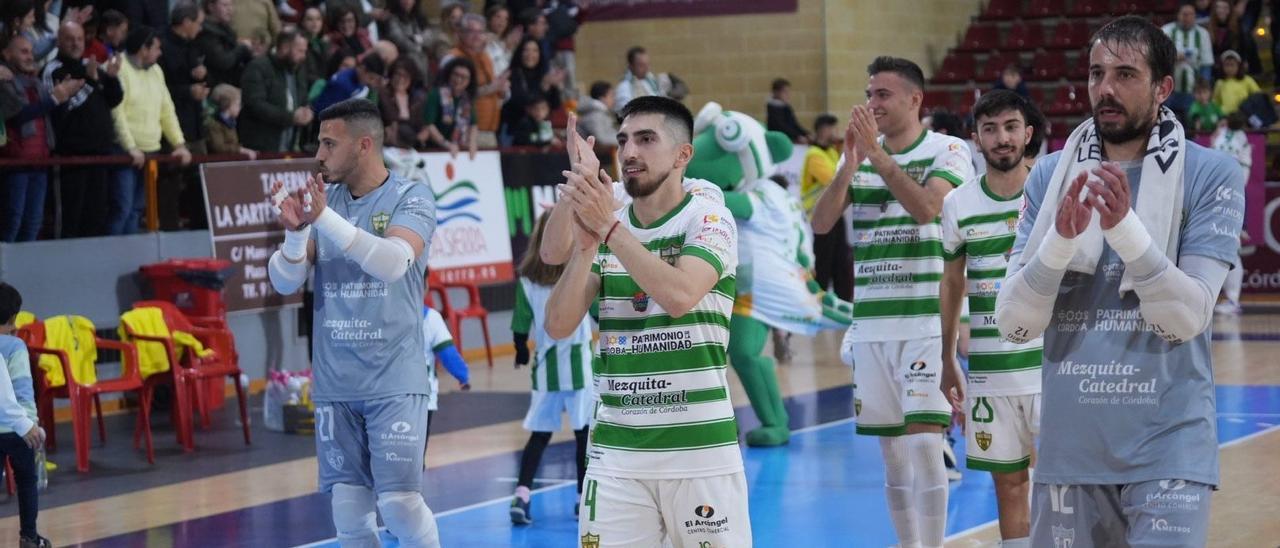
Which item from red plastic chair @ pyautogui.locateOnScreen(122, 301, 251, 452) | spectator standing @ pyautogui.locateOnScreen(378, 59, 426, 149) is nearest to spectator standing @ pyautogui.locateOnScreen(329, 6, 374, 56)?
spectator standing @ pyautogui.locateOnScreen(378, 59, 426, 149)

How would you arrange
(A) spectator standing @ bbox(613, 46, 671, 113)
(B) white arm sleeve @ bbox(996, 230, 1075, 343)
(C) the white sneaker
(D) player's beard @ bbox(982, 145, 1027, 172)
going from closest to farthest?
(B) white arm sleeve @ bbox(996, 230, 1075, 343) → (D) player's beard @ bbox(982, 145, 1027, 172) → (C) the white sneaker → (A) spectator standing @ bbox(613, 46, 671, 113)

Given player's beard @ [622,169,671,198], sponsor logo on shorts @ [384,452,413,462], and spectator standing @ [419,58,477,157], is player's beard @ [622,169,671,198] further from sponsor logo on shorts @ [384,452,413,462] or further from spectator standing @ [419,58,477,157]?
spectator standing @ [419,58,477,157]

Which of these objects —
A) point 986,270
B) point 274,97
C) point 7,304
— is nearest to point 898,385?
point 986,270

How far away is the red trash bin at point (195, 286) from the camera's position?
12.5 metres

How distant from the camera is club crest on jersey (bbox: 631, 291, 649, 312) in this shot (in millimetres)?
4801

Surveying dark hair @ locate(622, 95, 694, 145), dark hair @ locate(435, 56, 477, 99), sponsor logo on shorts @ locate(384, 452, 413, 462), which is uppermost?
dark hair @ locate(435, 56, 477, 99)

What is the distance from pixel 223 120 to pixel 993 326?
900cm

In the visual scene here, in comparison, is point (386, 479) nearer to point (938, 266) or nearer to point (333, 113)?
point (333, 113)

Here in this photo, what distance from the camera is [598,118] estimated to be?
58.1 ft

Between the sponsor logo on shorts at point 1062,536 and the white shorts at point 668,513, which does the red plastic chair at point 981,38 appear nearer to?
the white shorts at point 668,513

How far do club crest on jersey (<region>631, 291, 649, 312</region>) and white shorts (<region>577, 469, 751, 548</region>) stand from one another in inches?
19.5

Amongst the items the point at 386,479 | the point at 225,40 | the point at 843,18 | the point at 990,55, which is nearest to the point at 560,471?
the point at 386,479

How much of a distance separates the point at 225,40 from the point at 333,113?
8.32 metres

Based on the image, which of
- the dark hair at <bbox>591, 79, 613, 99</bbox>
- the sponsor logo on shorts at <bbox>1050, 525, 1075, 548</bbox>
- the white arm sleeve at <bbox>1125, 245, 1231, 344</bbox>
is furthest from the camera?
the dark hair at <bbox>591, 79, 613, 99</bbox>
